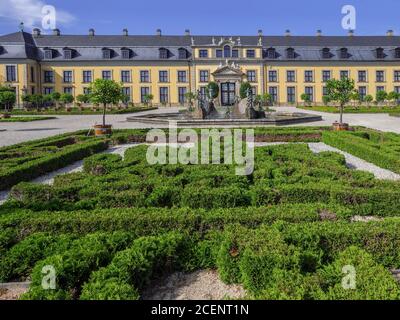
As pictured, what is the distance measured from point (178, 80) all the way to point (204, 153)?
47819 mm

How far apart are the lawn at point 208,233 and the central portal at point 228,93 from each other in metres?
36.2

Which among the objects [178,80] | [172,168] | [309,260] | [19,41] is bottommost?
[309,260]

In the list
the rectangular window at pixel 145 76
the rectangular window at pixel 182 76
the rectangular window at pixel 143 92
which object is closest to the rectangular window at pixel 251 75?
the rectangular window at pixel 182 76

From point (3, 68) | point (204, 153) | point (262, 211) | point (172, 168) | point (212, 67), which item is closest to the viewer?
point (262, 211)

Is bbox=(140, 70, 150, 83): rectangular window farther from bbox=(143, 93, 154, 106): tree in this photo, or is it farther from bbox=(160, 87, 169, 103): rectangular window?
bbox=(160, 87, 169, 103): rectangular window

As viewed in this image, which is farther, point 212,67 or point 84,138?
point 212,67

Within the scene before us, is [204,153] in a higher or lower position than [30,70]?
lower

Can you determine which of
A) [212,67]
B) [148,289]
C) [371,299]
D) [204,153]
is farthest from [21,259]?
[212,67]

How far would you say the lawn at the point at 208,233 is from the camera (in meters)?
3.90

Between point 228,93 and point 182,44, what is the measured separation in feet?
52.4

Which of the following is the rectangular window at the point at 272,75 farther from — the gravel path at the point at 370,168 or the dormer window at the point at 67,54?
the gravel path at the point at 370,168

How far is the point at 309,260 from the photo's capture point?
4.26 metres

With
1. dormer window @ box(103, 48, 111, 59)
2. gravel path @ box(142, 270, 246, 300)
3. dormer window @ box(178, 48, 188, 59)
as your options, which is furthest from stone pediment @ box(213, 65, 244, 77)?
gravel path @ box(142, 270, 246, 300)

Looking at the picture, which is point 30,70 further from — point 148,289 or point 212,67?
point 148,289
